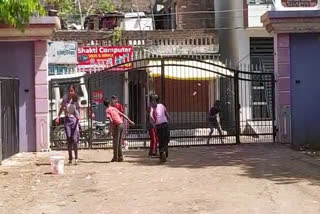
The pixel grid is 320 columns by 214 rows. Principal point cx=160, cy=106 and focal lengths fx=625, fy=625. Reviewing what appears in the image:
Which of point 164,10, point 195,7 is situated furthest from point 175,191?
point 164,10

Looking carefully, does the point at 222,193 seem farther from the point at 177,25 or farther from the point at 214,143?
the point at 177,25

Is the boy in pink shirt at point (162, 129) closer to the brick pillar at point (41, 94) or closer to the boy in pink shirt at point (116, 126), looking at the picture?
the boy in pink shirt at point (116, 126)

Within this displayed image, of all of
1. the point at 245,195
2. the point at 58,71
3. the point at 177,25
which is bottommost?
the point at 245,195

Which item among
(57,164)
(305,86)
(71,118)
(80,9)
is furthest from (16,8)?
(80,9)

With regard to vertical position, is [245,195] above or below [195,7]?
below

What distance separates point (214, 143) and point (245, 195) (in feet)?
32.1

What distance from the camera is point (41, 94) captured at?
17266mm

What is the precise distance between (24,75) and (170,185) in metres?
7.68

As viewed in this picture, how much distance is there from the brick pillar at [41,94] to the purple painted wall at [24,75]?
0.40 ft

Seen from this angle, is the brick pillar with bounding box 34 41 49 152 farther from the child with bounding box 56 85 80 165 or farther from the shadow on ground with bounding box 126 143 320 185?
the child with bounding box 56 85 80 165

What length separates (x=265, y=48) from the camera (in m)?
24.8

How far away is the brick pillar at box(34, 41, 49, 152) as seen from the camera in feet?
→ 56.6

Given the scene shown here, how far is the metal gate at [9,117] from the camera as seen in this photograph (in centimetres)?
1508

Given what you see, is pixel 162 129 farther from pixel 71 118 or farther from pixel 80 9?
pixel 80 9
